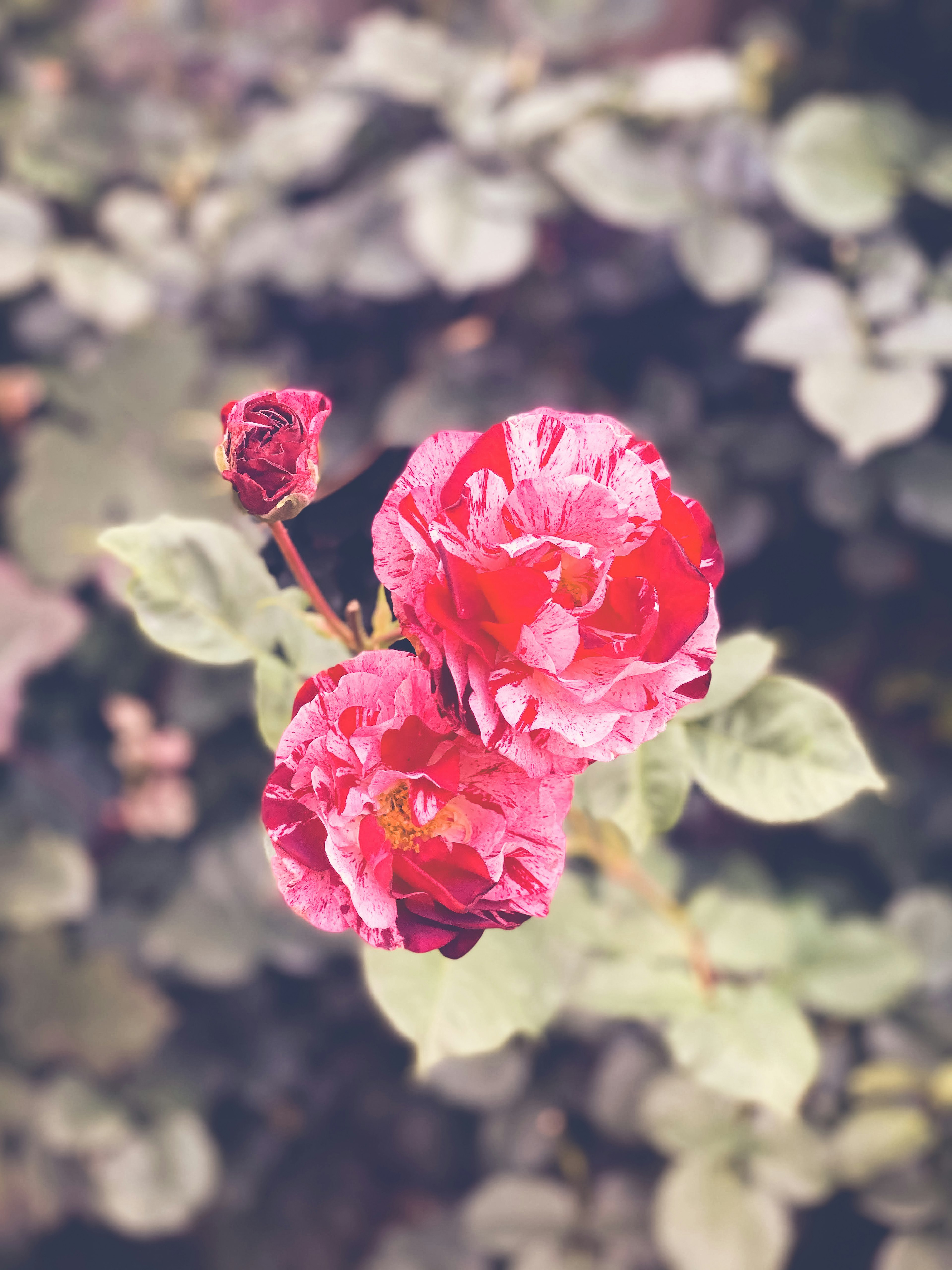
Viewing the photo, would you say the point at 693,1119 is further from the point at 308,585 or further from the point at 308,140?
the point at 308,140

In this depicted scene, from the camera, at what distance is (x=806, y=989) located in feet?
2.46

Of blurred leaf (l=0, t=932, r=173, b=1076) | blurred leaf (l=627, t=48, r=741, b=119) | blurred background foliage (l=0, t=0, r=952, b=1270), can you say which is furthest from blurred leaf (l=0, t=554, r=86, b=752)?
blurred leaf (l=627, t=48, r=741, b=119)

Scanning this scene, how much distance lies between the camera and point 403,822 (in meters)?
0.36

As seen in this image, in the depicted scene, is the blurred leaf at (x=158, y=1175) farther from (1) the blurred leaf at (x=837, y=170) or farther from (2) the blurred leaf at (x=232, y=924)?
(1) the blurred leaf at (x=837, y=170)

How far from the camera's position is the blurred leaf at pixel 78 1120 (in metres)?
0.92

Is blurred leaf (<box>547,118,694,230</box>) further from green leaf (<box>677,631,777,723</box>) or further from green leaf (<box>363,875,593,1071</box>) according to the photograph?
green leaf (<box>363,875,593,1071</box>)

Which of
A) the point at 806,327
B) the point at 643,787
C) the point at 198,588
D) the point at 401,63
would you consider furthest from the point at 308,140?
the point at 643,787

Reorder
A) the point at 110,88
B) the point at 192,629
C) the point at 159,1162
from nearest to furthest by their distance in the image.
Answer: the point at 192,629, the point at 159,1162, the point at 110,88

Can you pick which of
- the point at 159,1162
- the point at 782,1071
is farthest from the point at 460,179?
the point at 159,1162

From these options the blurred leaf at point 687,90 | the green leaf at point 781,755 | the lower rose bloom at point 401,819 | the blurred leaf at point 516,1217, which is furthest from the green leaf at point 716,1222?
the blurred leaf at point 687,90

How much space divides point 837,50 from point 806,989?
1045 millimetres

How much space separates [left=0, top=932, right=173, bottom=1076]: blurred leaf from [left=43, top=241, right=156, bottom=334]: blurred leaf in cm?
66

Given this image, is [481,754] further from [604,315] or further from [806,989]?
[604,315]

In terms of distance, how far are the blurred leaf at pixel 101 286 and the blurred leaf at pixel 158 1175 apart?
836 millimetres
